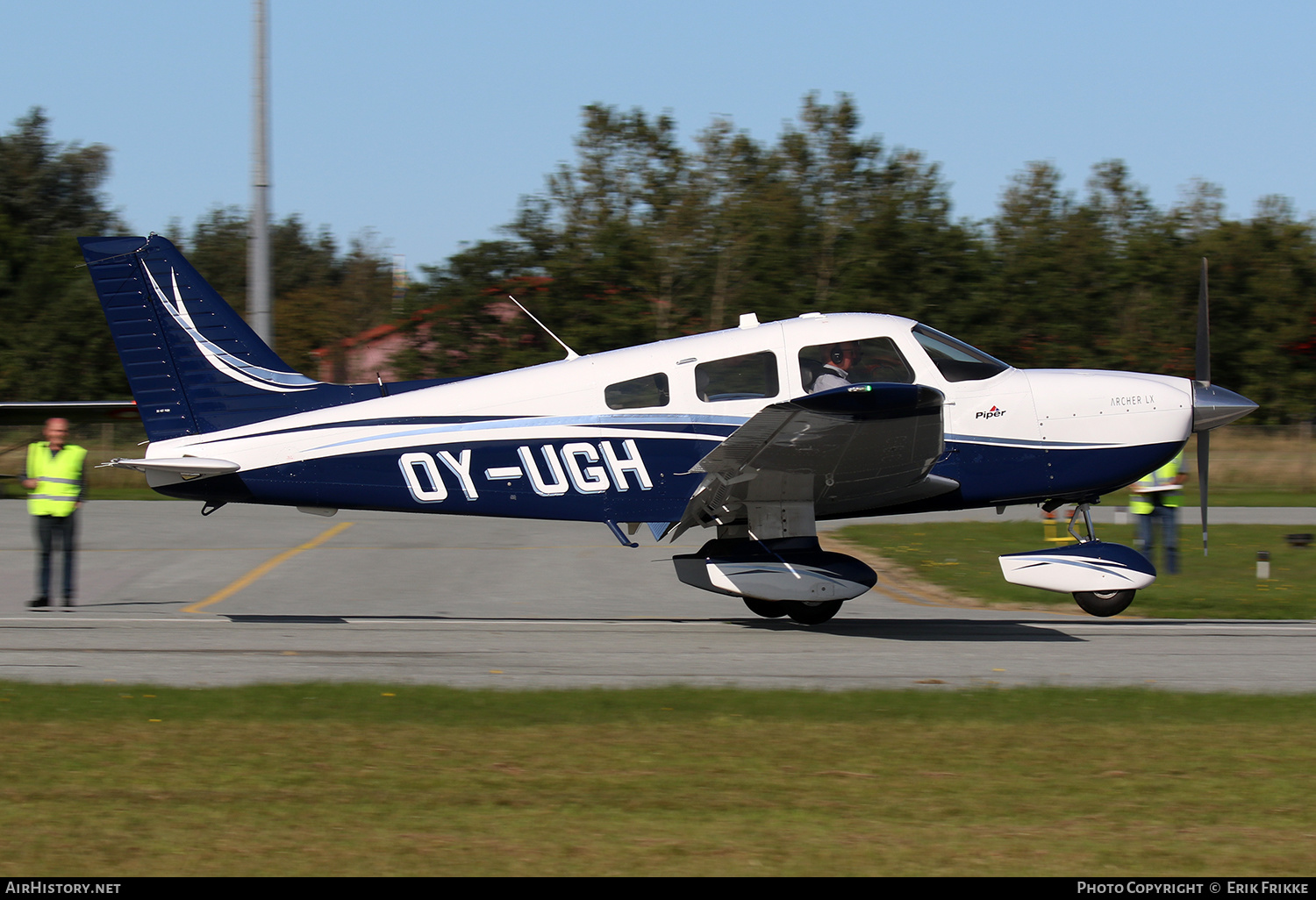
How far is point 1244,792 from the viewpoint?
17.2 feet

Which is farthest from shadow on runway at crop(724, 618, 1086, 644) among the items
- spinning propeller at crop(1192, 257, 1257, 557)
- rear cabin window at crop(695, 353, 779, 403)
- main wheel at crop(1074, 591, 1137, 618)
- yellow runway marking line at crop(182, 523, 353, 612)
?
yellow runway marking line at crop(182, 523, 353, 612)

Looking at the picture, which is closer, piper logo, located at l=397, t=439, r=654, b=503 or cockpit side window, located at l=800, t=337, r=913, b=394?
cockpit side window, located at l=800, t=337, r=913, b=394

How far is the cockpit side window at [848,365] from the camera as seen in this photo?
9.30 meters

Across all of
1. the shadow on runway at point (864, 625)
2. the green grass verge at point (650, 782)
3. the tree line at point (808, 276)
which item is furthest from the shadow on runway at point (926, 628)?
the tree line at point (808, 276)

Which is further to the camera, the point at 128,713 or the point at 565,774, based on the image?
the point at 128,713

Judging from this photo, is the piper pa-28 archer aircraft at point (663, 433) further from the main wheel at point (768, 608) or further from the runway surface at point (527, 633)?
the runway surface at point (527, 633)

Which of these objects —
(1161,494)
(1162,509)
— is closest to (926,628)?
(1161,494)

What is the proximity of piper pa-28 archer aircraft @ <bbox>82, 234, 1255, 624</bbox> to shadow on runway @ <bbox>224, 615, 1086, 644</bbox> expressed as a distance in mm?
400

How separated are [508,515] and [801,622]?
2.67 meters

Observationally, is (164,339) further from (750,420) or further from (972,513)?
(972,513)

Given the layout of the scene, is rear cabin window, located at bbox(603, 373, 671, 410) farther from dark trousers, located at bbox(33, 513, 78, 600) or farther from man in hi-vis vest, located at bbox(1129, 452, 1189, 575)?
man in hi-vis vest, located at bbox(1129, 452, 1189, 575)

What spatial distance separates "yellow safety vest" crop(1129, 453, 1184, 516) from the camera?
12.1m

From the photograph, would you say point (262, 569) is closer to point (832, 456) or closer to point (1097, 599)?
point (832, 456)
